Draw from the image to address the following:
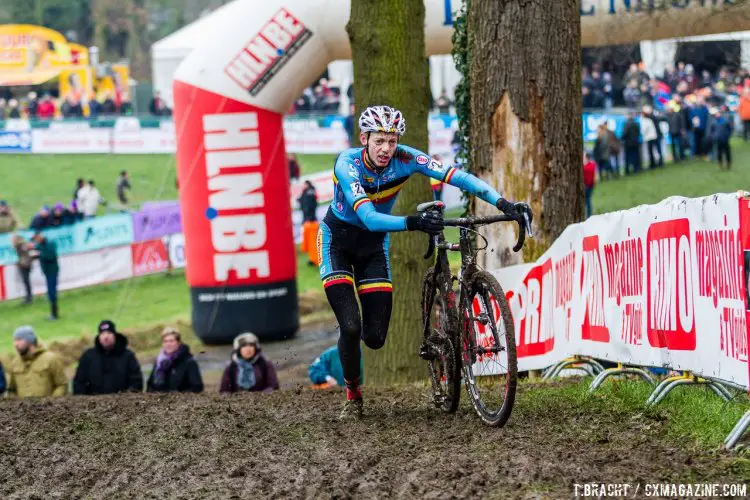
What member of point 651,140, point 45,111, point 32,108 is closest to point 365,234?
point 651,140

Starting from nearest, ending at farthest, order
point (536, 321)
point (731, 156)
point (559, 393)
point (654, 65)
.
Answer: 1. point (559, 393)
2. point (536, 321)
3. point (731, 156)
4. point (654, 65)

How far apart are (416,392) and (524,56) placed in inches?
138

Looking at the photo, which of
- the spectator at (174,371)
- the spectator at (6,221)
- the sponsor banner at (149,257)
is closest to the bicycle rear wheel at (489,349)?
the spectator at (174,371)

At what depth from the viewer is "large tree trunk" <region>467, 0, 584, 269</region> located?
36.2ft

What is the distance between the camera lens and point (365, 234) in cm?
788

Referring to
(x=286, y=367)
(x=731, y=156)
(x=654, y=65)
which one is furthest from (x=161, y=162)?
(x=286, y=367)

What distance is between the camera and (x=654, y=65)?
33.3 m

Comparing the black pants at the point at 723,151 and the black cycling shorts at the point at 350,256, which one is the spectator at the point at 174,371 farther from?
the black pants at the point at 723,151

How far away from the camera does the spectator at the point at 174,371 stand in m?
12.7

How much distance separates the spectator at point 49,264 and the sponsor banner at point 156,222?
3215 millimetres

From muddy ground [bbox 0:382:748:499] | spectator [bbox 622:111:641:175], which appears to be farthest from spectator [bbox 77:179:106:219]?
muddy ground [bbox 0:382:748:499]

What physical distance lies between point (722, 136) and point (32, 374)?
19.5 metres

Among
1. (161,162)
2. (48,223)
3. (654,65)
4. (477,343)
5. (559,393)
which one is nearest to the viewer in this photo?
(477,343)

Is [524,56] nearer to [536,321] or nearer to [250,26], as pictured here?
[536,321]
